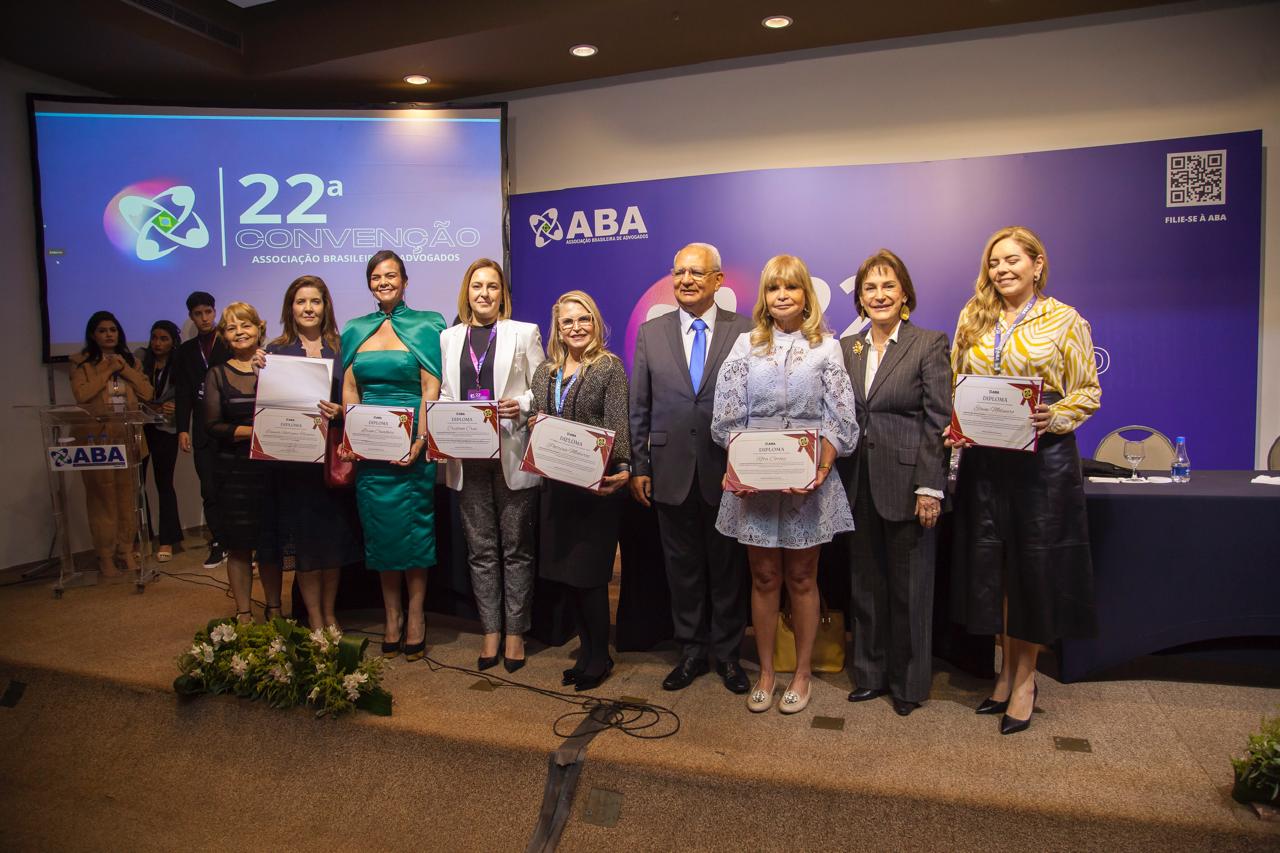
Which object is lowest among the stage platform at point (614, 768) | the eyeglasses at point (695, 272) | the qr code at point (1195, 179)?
the stage platform at point (614, 768)

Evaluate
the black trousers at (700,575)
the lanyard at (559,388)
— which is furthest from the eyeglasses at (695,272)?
the black trousers at (700,575)

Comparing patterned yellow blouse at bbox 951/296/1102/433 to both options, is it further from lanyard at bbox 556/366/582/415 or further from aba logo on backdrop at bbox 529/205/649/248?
aba logo on backdrop at bbox 529/205/649/248

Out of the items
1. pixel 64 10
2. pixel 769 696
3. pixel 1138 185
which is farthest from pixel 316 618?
pixel 1138 185

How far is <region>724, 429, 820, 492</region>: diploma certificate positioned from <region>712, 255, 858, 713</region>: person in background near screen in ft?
0.19

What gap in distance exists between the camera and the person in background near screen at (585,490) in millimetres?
3064

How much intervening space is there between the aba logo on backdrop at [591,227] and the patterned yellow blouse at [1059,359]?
3219mm

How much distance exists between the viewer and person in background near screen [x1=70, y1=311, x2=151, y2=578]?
4.82 metres

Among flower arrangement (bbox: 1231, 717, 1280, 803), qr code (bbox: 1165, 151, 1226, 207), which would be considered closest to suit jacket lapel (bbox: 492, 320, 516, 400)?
flower arrangement (bbox: 1231, 717, 1280, 803)

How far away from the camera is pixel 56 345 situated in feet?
18.1

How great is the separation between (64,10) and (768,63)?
408 cm

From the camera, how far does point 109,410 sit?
468 cm

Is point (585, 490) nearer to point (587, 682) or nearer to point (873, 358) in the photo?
point (587, 682)

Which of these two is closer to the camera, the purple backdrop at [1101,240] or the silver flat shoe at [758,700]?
the silver flat shoe at [758,700]

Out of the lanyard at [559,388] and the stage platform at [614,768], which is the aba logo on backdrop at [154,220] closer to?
the stage platform at [614,768]
